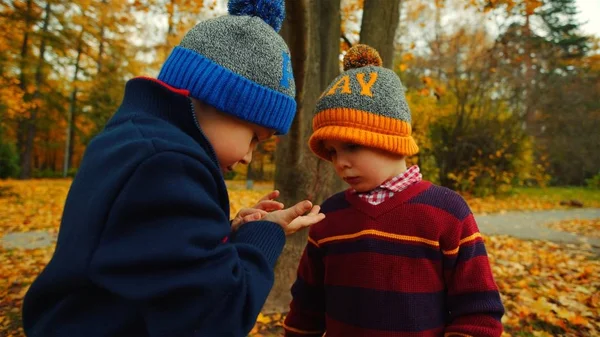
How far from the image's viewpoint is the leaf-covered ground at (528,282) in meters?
3.29

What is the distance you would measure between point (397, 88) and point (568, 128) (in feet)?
70.6

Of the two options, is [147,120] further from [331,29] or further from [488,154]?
[488,154]

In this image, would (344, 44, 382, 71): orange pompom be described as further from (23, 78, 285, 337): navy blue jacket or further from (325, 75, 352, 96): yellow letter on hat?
(23, 78, 285, 337): navy blue jacket

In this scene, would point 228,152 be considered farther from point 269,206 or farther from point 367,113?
Answer: point 367,113

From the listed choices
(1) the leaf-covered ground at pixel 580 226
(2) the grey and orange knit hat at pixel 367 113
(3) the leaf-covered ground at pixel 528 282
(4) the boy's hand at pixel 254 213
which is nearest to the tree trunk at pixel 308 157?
(3) the leaf-covered ground at pixel 528 282

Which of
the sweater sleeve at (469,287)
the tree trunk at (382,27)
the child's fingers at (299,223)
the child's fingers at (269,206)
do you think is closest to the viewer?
the child's fingers at (299,223)

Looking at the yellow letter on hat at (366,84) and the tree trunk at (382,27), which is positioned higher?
the tree trunk at (382,27)

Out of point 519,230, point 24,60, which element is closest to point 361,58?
point 519,230

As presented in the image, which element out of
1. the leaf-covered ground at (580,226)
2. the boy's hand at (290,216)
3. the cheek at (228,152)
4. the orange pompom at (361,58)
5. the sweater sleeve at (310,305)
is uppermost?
the orange pompom at (361,58)

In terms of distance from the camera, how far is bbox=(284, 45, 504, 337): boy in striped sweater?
1.43 metres

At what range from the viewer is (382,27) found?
3.50 metres

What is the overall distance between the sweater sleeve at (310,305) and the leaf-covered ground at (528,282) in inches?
61.7

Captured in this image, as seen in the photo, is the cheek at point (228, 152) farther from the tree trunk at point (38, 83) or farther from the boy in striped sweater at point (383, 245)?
the tree trunk at point (38, 83)

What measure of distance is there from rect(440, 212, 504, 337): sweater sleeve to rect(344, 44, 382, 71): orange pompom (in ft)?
2.70
